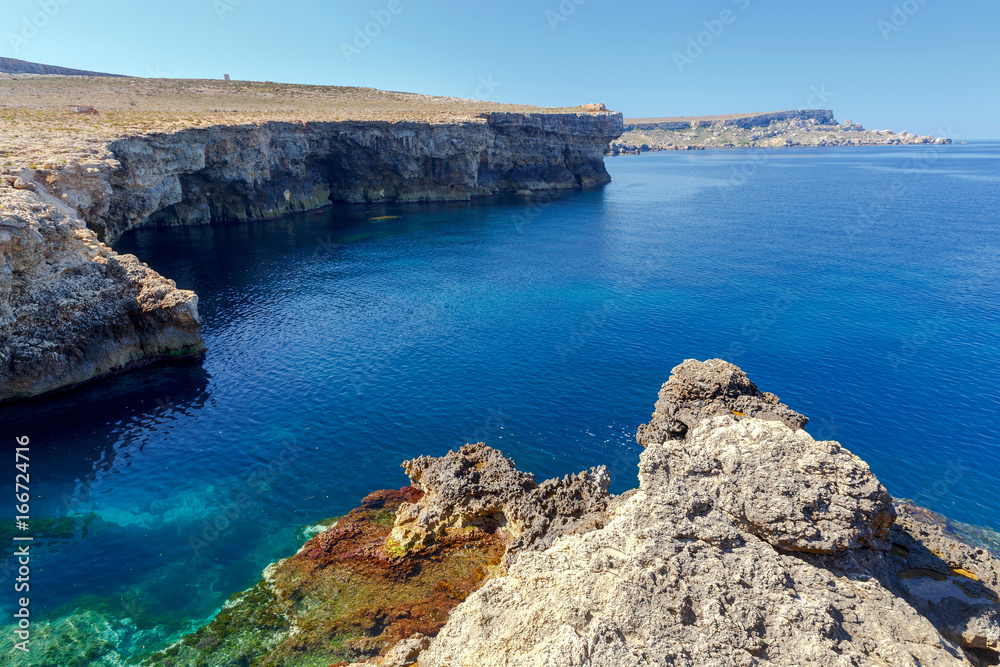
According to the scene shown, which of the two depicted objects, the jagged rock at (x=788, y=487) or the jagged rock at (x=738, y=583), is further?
the jagged rock at (x=788, y=487)

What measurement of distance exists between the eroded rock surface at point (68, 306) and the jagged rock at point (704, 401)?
40005mm

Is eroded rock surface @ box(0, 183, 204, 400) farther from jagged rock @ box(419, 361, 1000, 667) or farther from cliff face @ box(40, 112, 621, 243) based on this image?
jagged rock @ box(419, 361, 1000, 667)

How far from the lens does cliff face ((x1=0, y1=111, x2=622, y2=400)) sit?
39250 mm

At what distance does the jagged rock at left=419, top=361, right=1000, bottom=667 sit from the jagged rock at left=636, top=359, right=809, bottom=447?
5.09 meters

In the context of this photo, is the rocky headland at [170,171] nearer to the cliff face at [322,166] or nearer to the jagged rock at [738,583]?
the cliff face at [322,166]

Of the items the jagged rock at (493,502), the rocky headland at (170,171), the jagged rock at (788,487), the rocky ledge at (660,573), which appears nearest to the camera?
the rocky ledge at (660,573)

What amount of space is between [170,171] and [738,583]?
85.3m

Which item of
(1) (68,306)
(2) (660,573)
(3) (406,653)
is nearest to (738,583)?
(2) (660,573)

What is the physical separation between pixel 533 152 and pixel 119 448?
127m

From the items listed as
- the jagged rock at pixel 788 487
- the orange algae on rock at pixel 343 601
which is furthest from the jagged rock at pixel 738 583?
the orange algae on rock at pixel 343 601

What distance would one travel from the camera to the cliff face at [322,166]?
216 ft

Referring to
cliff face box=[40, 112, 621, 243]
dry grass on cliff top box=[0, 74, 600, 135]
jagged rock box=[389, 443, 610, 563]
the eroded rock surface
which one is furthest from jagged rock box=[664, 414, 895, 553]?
dry grass on cliff top box=[0, 74, 600, 135]

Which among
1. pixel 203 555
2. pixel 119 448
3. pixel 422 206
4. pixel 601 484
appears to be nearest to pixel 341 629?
pixel 203 555

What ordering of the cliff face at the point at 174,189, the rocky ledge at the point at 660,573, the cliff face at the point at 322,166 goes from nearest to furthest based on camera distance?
the rocky ledge at the point at 660,573
the cliff face at the point at 174,189
the cliff face at the point at 322,166
